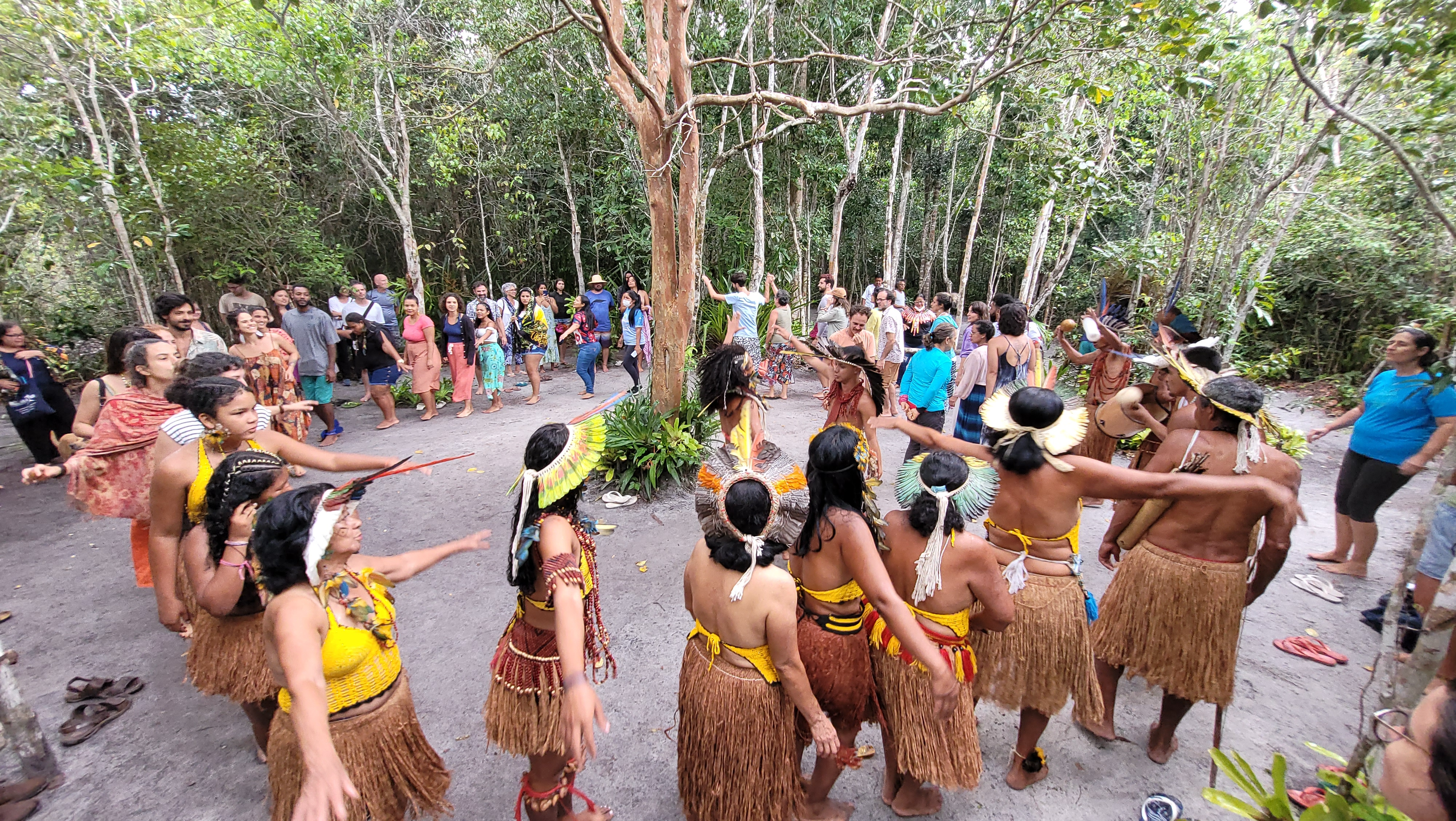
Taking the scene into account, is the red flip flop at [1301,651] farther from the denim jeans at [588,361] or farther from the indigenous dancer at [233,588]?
the denim jeans at [588,361]

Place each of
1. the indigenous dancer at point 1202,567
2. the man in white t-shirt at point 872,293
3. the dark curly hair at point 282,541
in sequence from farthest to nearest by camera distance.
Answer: the man in white t-shirt at point 872,293, the indigenous dancer at point 1202,567, the dark curly hair at point 282,541

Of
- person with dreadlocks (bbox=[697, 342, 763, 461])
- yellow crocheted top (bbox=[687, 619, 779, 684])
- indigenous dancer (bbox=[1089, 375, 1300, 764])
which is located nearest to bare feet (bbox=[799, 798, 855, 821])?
yellow crocheted top (bbox=[687, 619, 779, 684])

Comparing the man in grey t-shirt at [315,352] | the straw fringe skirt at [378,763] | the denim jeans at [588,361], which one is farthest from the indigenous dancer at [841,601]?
the denim jeans at [588,361]

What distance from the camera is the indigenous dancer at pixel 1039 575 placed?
96.2 inches

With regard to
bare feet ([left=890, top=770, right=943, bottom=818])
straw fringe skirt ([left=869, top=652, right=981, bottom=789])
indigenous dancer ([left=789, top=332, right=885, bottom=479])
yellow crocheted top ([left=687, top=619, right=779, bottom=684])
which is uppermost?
indigenous dancer ([left=789, top=332, right=885, bottom=479])

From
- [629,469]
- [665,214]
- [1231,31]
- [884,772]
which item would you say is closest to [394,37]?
[665,214]

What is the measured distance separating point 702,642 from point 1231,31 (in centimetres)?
797

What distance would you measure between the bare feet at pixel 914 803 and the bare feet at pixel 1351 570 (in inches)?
157

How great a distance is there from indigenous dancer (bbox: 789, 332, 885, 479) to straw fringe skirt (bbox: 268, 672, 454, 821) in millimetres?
3129

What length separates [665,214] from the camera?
538 cm

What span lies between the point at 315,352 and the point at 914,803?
7.68m

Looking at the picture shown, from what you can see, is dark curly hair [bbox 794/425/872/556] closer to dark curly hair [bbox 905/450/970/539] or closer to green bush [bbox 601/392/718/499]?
dark curly hair [bbox 905/450/970/539]

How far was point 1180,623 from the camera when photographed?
2689 mm

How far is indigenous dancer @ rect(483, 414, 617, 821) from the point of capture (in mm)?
2008
